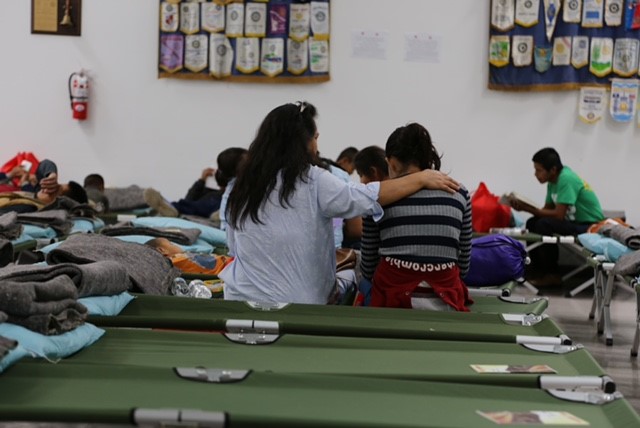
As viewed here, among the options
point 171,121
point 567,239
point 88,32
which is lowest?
point 567,239

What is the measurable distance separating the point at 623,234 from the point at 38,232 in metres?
3.37

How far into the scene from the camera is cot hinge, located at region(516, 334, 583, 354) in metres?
2.75

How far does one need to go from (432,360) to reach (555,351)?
1.40ft

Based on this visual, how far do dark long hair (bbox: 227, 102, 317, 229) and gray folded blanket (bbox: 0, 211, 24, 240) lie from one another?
82.3 inches

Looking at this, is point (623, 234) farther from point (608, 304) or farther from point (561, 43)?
point (561, 43)

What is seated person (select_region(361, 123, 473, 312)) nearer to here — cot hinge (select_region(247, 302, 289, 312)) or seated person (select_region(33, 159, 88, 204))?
cot hinge (select_region(247, 302, 289, 312))

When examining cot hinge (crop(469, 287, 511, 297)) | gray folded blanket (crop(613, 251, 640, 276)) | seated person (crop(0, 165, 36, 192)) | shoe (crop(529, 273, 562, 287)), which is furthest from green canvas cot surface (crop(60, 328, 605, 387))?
seated person (crop(0, 165, 36, 192))

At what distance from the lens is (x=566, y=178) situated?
712 cm

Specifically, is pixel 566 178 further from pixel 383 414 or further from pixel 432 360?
pixel 383 414

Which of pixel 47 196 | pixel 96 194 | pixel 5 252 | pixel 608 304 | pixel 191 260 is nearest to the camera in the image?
pixel 5 252

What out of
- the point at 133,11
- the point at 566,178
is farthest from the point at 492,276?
the point at 133,11

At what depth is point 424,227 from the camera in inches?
130

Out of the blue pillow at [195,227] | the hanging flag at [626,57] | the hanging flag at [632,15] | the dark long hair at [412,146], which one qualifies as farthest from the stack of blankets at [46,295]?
the hanging flag at [632,15]

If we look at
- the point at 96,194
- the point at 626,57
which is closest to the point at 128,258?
the point at 96,194
